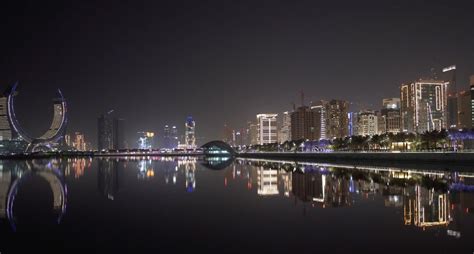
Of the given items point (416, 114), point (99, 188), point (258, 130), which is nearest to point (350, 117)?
point (416, 114)

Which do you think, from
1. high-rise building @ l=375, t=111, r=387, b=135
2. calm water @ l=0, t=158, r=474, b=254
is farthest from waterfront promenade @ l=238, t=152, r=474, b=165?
high-rise building @ l=375, t=111, r=387, b=135

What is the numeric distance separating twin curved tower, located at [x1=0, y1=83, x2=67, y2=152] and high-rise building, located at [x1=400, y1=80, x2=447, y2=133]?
99191 mm

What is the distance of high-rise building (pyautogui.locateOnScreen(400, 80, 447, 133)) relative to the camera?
140875 mm

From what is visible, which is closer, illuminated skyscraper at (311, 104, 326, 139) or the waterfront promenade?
the waterfront promenade

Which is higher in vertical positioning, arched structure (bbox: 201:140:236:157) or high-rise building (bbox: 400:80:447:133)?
high-rise building (bbox: 400:80:447:133)

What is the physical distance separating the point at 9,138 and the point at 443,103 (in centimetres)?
12814

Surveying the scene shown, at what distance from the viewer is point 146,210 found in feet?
55.0

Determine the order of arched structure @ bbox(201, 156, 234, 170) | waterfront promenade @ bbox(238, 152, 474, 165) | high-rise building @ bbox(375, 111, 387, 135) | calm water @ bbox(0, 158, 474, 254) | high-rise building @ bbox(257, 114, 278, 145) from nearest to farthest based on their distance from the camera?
1. calm water @ bbox(0, 158, 474, 254)
2. waterfront promenade @ bbox(238, 152, 474, 165)
3. arched structure @ bbox(201, 156, 234, 170)
4. high-rise building @ bbox(375, 111, 387, 135)
5. high-rise building @ bbox(257, 114, 278, 145)

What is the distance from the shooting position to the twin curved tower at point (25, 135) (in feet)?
386

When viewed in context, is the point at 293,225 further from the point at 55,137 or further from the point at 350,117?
the point at 350,117

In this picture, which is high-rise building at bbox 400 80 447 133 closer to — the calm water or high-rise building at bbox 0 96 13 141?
high-rise building at bbox 0 96 13 141

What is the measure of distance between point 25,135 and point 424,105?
115645 mm

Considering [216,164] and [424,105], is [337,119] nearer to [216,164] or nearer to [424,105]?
[424,105]

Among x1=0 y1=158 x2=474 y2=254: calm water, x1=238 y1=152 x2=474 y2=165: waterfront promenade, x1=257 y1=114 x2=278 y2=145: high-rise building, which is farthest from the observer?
x1=257 y1=114 x2=278 y2=145: high-rise building
